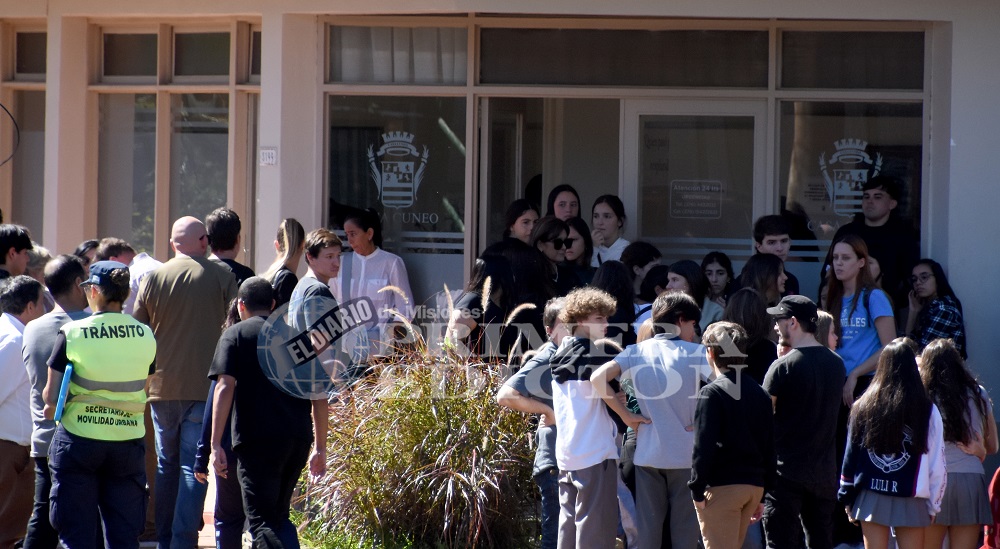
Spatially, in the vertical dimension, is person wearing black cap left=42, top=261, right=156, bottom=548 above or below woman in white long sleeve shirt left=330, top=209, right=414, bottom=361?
below

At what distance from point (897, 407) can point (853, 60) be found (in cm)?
445

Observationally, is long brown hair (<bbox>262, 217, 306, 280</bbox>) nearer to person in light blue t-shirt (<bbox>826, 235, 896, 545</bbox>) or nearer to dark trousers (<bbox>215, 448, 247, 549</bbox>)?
dark trousers (<bbox>215, 448, 247, 549</bbox>)

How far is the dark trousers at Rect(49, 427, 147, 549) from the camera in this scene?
19.8 ft

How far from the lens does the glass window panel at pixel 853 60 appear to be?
31.0 feet

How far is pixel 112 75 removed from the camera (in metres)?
10.4

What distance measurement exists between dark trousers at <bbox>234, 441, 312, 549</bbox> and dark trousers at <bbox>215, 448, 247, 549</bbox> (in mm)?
210

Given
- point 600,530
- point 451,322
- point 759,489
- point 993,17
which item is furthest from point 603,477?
point 993,17

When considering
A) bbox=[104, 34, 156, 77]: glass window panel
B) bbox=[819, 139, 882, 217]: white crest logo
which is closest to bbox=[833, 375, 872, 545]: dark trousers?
bbox=[819, 139, 882, 217]: white crest logo

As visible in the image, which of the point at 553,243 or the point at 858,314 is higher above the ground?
the point at 553,243

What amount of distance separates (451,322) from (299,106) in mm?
3155

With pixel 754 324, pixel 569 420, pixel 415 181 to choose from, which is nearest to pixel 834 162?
pixel 754 324

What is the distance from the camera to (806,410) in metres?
6.25

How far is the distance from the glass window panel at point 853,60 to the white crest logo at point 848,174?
1.67 ft

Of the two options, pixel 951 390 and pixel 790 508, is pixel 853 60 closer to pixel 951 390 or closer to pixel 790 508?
pixel 951 390
